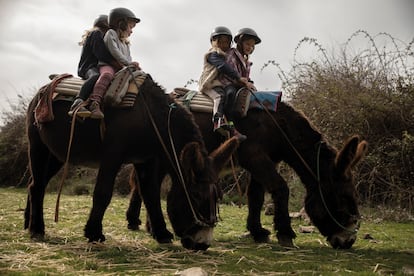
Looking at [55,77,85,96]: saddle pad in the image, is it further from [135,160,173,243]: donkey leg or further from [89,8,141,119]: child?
[135,160,173,243]: donkey leg

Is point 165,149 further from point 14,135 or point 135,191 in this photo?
point 14,135

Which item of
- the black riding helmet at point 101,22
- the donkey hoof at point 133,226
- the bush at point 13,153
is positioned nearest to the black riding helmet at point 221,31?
the black riding helmet at point 101,22

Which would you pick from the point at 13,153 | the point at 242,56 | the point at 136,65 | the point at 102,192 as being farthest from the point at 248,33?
the point at 13,153

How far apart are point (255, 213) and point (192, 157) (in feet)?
6.53

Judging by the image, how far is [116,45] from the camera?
5.76m

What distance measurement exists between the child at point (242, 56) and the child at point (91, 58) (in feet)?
5.40

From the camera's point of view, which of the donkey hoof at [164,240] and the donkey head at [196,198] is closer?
the donkey head at [196,198]

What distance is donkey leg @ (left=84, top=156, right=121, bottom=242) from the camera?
523 cm

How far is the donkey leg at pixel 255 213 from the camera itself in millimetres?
6188

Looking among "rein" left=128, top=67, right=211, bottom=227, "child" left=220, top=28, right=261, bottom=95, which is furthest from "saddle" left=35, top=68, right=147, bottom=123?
"child" left=220, top=28, right=261, bottom=95

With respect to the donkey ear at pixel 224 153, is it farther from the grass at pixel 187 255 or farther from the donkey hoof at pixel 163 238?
the donkey hoof at pixel 163 238

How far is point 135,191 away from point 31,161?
1.66 metres

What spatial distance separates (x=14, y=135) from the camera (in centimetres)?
2003

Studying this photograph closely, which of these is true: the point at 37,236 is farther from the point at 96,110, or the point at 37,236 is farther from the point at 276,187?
the point at 276,187
